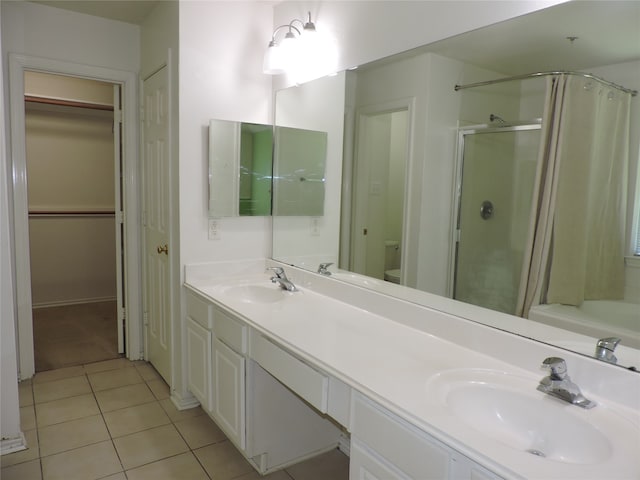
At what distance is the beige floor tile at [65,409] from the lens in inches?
99.6

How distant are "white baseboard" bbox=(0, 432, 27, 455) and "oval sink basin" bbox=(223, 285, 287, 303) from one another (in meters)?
1.25

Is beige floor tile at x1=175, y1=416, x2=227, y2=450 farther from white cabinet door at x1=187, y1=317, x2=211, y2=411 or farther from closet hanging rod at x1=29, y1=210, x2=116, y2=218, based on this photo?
closet hanging rod at x1=29, y1=210, x2=116, y2=218

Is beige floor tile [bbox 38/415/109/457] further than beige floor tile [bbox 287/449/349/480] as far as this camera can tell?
Yes

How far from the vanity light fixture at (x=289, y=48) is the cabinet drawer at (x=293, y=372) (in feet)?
4.74

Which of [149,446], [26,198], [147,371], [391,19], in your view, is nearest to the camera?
[391,19]

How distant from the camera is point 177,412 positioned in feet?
8.67

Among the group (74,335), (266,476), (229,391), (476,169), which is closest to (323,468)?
(266,476)

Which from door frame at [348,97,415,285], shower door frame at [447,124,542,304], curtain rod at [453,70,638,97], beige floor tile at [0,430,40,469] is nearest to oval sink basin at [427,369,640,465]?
shower door frame at [447,124,542,304]

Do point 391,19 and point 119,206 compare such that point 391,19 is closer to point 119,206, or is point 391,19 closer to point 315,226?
point 315,226

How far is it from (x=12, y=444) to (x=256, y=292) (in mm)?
1407

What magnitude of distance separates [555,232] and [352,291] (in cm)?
97

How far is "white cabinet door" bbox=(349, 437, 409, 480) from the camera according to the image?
3.91 feet

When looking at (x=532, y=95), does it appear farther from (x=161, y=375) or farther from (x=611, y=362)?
(x=161, y=375)

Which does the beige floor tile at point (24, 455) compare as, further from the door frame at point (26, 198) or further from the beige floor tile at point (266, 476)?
the beige floor tile at point (266, 476)
